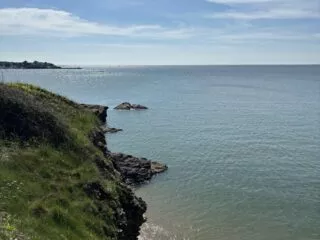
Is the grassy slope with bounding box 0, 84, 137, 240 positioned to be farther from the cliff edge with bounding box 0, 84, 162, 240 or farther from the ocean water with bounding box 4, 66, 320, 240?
the ocean water with bounding box 4, 66, 320, 240

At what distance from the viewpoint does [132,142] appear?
67.6m

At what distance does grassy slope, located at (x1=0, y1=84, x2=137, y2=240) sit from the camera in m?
16.8

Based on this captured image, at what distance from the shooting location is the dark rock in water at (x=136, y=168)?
46625mm

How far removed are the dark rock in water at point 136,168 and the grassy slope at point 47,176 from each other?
62.6ft

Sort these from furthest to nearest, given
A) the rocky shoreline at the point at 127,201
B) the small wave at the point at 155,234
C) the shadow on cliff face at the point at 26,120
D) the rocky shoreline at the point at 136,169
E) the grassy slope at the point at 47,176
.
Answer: the rocky shoreline at the point at 136,169, the small wave at the point at 155,234, the shadow on cliff face at the point at 26,120, the rocky shoreline at the point at 127,201, the grassy slope at the point at 47,176

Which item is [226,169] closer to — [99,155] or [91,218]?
[99,155]

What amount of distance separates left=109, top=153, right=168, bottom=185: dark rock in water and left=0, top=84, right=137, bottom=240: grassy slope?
1909 cm

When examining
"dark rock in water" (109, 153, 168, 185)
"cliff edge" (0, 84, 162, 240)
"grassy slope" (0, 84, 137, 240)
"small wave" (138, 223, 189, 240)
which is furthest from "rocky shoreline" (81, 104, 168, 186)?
"grassy slope" (0, 84, 137, 240)

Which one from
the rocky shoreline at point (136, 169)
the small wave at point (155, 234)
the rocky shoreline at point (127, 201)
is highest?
the rocky shoreline at point (127, 201)

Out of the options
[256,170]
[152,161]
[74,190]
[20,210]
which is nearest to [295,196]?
[256,170]

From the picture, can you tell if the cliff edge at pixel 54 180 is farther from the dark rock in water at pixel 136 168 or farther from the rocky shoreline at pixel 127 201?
the dark rock in water at pixel 136 168

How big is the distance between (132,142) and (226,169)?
71.4 ft

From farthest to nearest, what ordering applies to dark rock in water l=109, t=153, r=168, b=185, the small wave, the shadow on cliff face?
dark rock in water l=109, t=153, r=168, b=185 → the small wave → the shadow on cliff face

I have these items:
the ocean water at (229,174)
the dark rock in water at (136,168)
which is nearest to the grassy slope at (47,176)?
the ocean water at (229,174)
